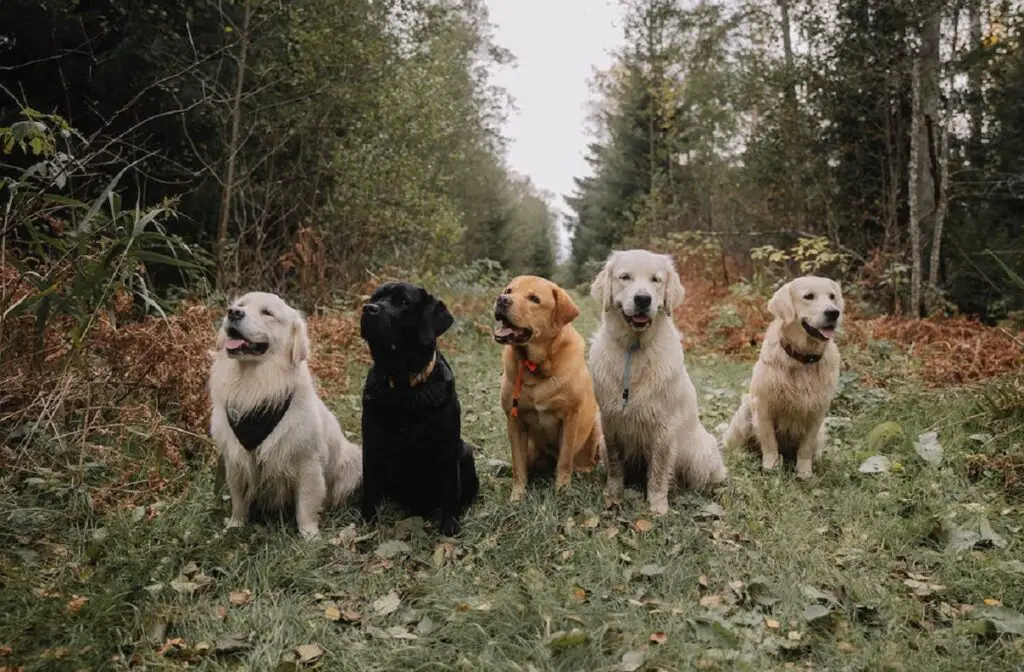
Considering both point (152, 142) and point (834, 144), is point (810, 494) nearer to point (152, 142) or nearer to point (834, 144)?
point (152, 142)

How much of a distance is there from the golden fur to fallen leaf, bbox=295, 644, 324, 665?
64.2 inches

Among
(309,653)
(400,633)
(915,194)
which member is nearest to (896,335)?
(915,194)

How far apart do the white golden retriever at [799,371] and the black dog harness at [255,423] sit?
10.8ft

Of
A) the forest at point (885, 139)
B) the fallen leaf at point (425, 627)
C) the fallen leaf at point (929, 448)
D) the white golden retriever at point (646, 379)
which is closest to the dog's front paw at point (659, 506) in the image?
the white golden retriever at point (646, 379)

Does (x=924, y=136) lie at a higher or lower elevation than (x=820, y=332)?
higher

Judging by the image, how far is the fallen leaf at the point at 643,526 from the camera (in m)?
3.57

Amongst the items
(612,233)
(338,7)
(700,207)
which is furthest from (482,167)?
(338,7)

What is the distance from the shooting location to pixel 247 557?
3.17m

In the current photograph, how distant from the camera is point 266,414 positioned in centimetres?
340

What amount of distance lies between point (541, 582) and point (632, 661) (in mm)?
664

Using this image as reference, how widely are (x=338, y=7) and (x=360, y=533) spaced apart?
8749 millimetres

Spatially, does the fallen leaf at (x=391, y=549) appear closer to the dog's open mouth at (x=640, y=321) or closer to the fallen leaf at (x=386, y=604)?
the fallen leaf at (x=386, y=604)

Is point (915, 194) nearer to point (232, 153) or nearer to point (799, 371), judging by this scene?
point (799, 371)

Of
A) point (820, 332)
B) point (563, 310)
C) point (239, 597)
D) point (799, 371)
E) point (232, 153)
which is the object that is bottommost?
point (239, 597)
